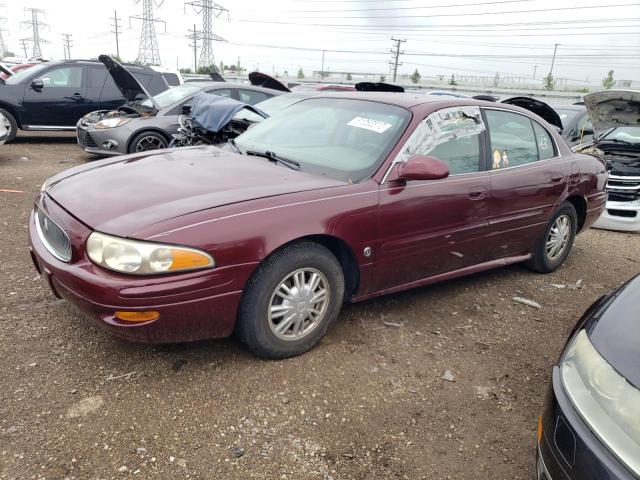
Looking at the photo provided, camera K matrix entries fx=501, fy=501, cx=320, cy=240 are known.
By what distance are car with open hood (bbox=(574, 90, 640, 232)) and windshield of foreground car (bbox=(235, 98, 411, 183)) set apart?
3154 mm

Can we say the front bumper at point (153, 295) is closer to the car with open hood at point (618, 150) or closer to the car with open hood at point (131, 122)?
the car with open hood at point (618, 150)

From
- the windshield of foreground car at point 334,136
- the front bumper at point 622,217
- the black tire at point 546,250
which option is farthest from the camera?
the front bumper at point 622,217

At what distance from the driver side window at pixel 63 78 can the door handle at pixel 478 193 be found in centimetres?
900

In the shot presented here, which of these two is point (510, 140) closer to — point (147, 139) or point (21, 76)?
point (147, 139)

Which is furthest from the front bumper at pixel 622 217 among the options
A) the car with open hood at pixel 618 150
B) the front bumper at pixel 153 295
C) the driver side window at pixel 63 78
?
the driver side window at pixel 63 78

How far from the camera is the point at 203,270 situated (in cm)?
242

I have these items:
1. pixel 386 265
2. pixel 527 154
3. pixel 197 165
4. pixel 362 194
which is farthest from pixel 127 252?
pixel 527 154

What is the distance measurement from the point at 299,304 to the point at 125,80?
6.49 meters

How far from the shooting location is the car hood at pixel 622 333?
1.71 meters

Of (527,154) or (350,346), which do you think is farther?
(527,154)

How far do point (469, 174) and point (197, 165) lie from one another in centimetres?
190

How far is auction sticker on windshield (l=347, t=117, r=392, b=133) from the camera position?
3.36 m

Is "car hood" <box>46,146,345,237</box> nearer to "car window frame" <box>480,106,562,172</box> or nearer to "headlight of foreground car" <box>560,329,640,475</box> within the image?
"car window frame" <box>480,106,562,172</box>

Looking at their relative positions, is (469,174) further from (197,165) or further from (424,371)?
(197,165)
